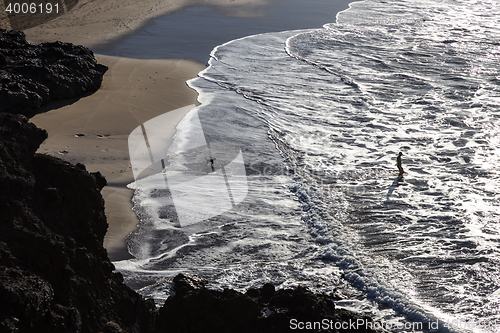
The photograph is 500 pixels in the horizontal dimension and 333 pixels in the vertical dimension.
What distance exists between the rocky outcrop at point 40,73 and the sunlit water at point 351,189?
3.24 m

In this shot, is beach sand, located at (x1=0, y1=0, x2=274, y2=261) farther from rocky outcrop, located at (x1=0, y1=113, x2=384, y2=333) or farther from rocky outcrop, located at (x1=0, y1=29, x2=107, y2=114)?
rocky outcrop, located at (x1=0, y1=113, x2=384, y2=333)

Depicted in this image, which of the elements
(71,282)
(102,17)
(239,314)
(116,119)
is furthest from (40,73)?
(102,17)

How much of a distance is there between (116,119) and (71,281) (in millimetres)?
8208

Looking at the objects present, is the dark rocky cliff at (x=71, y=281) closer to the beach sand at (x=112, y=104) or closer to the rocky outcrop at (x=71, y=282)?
the rocky outcrop at (x=71, y=282)

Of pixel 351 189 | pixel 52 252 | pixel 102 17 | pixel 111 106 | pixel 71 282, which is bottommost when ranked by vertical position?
pixel 351 189

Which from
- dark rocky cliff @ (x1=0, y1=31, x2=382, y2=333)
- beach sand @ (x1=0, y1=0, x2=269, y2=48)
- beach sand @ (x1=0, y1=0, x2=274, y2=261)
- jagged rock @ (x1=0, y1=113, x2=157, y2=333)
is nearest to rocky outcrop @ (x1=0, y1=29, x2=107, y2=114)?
beach sand @ (x1=0, y1=0, x2=274, y2=261)

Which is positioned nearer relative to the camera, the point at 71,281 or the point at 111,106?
the point at 71,281

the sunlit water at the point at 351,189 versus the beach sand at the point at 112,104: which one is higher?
the beach sand at the point at 112,104

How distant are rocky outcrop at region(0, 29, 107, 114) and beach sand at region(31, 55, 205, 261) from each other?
0.31m

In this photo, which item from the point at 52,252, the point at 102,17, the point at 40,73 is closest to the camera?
the point at 52,252

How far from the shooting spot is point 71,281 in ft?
11.6

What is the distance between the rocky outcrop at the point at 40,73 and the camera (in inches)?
426

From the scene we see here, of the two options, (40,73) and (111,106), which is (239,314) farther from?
(40,73)

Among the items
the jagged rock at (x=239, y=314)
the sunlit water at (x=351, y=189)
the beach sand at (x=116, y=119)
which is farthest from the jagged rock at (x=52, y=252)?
the beach sand at (x=116, y=119)
